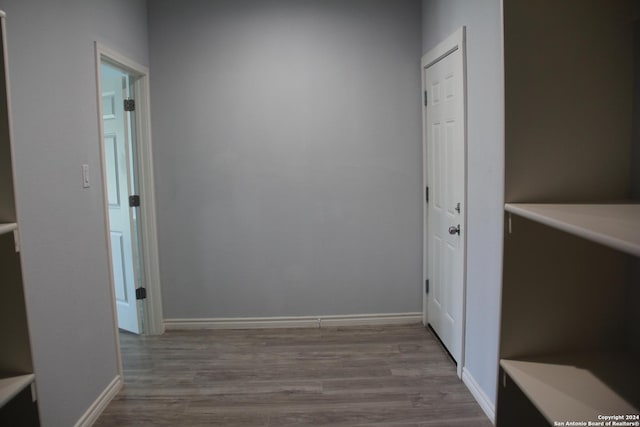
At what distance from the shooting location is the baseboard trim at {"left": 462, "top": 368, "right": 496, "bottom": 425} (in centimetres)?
235

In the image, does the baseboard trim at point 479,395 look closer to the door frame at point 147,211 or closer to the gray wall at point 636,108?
the gray wall at point 636,108

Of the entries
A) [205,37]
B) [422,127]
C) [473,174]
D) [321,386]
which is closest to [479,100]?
[473,174]

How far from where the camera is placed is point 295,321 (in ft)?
12.2

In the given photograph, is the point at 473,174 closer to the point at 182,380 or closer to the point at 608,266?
the point at 608,266

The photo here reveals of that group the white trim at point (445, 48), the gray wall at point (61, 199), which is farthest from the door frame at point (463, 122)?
the gray wall at point (61, 199)

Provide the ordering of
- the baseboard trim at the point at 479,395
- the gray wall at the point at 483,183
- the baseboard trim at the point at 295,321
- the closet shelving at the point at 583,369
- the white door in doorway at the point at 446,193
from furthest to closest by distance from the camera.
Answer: the baseboard trim at the point at 295,321 → the white door in doorway at the point at 446,193 → the baseboard trim at the point at 479,395 → the gray wall at the point at 483,183 → the closet shelving at the point at 583,369

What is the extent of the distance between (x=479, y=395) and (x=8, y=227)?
2.40 meters

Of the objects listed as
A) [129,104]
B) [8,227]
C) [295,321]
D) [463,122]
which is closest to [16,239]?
[8,227]

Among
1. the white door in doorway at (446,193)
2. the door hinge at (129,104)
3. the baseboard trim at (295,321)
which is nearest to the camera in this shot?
the white door in doorway at (446,193)

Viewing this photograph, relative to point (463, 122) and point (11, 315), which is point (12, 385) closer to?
point (11, 315)

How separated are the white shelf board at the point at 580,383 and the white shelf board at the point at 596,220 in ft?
1.37

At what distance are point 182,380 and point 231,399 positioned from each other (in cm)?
44

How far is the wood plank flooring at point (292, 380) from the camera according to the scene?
8.01 feet

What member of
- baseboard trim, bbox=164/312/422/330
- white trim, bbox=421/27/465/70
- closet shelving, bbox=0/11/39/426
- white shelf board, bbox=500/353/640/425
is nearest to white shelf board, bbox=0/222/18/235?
closet shelving, bbox=0/11/39/426
